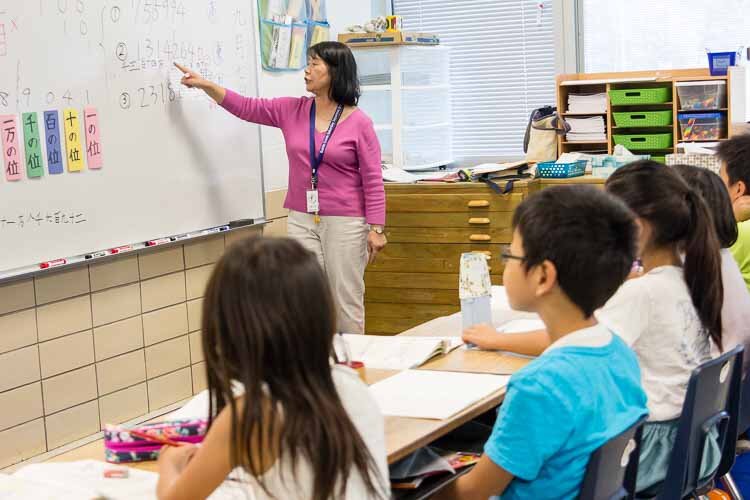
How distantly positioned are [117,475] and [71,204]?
203 centimetres

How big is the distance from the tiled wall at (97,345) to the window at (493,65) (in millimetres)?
2347

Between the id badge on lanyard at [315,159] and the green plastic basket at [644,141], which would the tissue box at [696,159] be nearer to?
the green plastic basket at [644,141]

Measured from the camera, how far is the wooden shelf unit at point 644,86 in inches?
203

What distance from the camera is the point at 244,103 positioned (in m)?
4.31

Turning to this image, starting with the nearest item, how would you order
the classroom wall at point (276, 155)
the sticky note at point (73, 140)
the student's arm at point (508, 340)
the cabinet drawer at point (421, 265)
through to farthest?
the student's arm at point (508, 340), the sticky note at point (73, 140), the classroom wall at point (276, 155), the cabinet drawer at point (421, 265)

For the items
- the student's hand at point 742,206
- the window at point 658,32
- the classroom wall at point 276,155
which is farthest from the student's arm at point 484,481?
the window at point 658,32

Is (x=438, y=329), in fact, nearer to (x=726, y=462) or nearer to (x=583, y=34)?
(x=726, y=462)

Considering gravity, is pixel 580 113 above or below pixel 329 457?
above

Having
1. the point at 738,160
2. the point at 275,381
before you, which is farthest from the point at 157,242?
the point at 275,381

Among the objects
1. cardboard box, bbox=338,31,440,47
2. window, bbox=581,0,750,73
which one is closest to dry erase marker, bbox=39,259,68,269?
cardboard box, bbox=338,31,440,47

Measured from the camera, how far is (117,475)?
1.83 meters

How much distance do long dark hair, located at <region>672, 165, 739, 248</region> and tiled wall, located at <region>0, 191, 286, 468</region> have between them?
178 cm

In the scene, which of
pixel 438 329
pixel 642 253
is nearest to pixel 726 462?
pixel 642 253

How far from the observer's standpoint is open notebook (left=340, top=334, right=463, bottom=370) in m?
2.53
